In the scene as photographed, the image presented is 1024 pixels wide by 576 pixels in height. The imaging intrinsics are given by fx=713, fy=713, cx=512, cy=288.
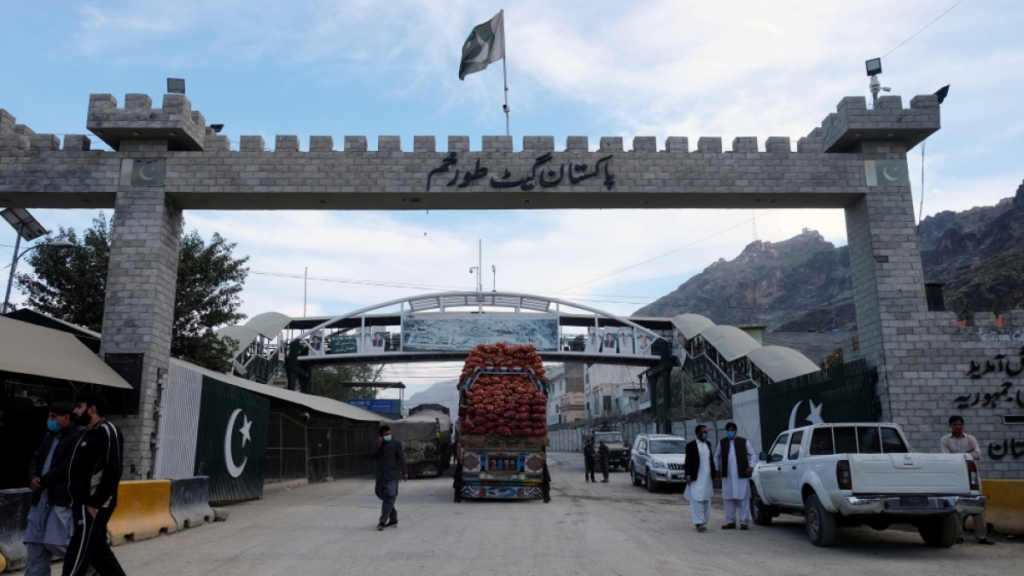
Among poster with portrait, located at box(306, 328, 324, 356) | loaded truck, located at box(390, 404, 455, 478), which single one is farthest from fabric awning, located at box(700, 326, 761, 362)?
poster with portrait, located at box(306, 328, 324, 356)

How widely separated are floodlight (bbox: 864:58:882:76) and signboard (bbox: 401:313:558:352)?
75.8 feet

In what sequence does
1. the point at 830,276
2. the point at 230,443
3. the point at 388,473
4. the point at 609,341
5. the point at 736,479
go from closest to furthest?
the point at 736,479 → the point at 388,473 → the point at 230,443 → the point at 609,341 → the point at 830,276

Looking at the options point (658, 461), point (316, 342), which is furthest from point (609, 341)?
point (658, 461)

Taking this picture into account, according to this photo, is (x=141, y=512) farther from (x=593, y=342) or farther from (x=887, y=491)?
(x=593, y=342)

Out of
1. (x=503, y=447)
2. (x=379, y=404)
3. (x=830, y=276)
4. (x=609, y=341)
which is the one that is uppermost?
(x=830, y=276)

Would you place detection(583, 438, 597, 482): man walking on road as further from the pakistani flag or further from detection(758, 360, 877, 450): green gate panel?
the pakistani flag

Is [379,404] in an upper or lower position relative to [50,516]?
upper

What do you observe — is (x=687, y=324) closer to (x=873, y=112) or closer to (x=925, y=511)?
(x=873, y=112)

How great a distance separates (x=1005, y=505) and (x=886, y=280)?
648 cm

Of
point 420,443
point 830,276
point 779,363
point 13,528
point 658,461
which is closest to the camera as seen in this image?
point 13,528

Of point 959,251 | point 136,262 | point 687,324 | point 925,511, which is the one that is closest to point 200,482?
point 136,262

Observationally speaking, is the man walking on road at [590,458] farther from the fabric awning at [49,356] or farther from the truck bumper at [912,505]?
the truck bumper at [912,505]

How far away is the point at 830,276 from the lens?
141625mm

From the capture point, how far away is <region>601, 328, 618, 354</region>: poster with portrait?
38.9m
